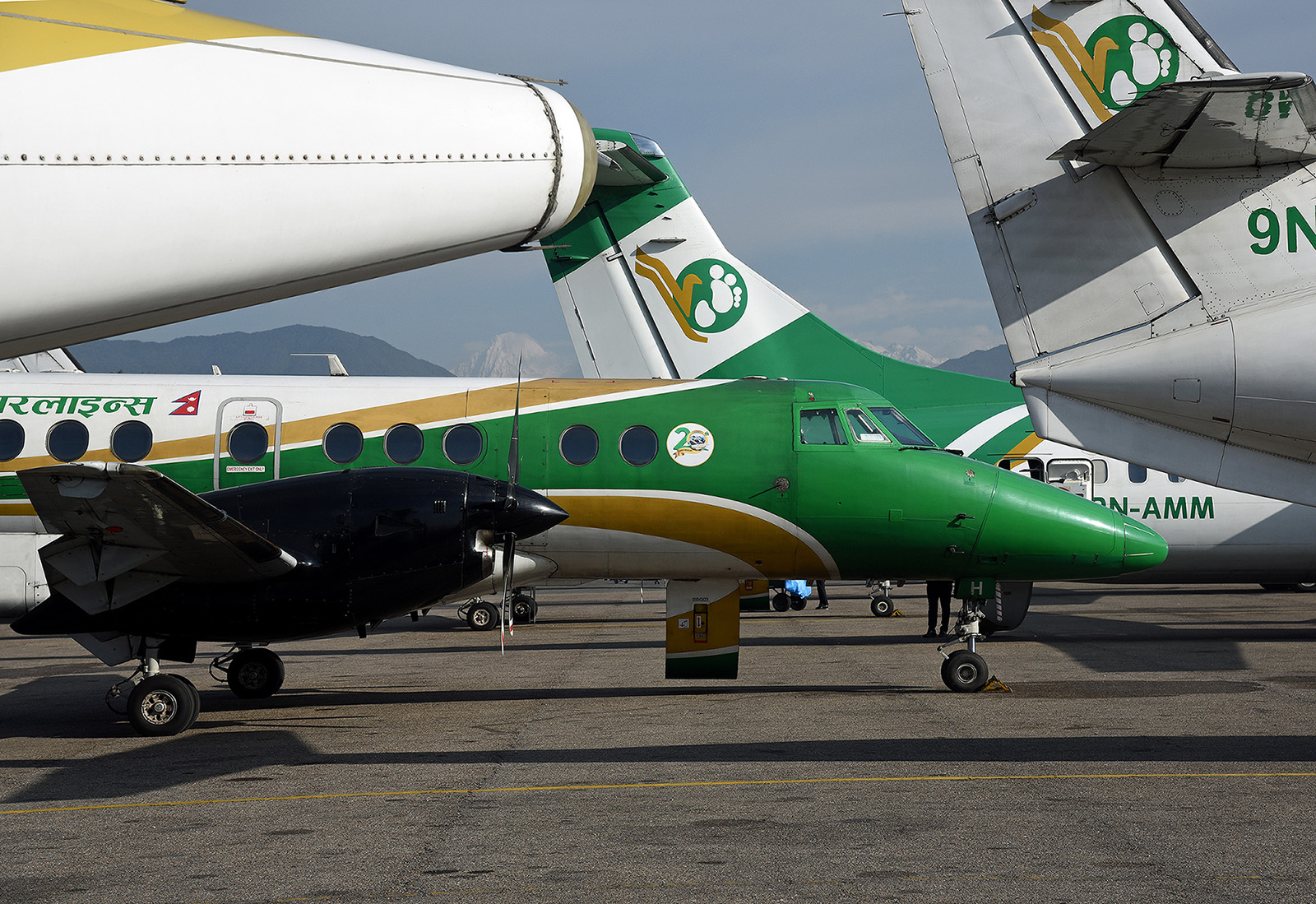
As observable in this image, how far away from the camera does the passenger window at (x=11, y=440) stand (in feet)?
41.8

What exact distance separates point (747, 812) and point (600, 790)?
49.1 inches

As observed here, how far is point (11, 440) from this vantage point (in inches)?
504

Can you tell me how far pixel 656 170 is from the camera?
699 inches

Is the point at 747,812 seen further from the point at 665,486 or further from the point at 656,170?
the point at 656,170

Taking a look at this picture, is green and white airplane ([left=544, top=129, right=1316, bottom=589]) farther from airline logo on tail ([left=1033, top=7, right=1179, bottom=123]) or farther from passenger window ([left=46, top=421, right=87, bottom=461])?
airline logo on tail ([left=1033, top=7, right=1179, bottom=123])

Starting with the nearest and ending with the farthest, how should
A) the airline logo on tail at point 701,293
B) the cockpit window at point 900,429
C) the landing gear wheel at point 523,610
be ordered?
the cockpit window at point 900,429, the airline logo on tail at point 701,293, the landing gear wheel at point 523,610

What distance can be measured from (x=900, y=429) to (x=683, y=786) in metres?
5.98

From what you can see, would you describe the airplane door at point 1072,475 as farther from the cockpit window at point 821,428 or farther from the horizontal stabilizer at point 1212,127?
the horizontal stabilizer at point 1212,127

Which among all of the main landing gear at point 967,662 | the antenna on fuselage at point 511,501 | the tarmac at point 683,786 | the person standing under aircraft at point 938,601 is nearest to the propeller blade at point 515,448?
the antenna on fuselage at point 511,501

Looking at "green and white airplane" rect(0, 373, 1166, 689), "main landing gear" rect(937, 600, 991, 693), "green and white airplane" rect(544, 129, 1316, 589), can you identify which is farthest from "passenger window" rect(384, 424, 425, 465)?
"main landing gear" rect(937, 600, 991, 693)

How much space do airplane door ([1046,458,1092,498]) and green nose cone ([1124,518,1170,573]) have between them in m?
6.64

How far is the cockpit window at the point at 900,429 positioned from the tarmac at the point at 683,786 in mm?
2845

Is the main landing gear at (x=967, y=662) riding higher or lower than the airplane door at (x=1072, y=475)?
lower

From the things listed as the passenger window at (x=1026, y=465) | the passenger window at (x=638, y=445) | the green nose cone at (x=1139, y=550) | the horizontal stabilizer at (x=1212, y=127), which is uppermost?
the horizontal stabilizer at (x=1212, y=127)
